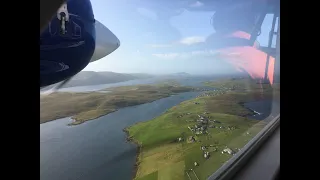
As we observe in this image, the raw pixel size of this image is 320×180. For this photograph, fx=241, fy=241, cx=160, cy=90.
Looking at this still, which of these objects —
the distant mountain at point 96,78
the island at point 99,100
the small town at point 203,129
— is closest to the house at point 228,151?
the small town at point 203,129

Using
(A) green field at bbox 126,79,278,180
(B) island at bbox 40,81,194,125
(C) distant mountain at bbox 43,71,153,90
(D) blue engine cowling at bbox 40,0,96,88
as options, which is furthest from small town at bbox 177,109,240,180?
(D) blue engine cowling at bbox 40,0,96,88

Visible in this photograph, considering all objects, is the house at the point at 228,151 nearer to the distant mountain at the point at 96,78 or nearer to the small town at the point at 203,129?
the small town at the point at 203,129

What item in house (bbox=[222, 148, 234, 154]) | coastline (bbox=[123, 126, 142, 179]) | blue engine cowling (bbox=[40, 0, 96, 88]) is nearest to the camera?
blue engine cowling (bbox=[40, 0, 96, 88])

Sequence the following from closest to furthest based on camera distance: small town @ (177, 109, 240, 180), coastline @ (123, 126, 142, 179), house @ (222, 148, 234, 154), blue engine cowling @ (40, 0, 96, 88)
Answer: blue engine cowling @ (40, 0, 96, 88) < coastline @ (123, 126, 142, 179) < small town @ (177, 109, 240, 180) < house @ (222, 148, 234, 154)

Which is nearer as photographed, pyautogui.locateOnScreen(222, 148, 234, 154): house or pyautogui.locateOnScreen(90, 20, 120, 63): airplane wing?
pyautogui.locateOnScreen(90, 20, 120, 63): airplane wing

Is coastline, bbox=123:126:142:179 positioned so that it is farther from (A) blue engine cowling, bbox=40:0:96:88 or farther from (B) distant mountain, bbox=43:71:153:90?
(A) blue engine cowling, bbox=40:0:96:88

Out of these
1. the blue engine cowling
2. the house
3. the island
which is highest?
the blue engine cowling
